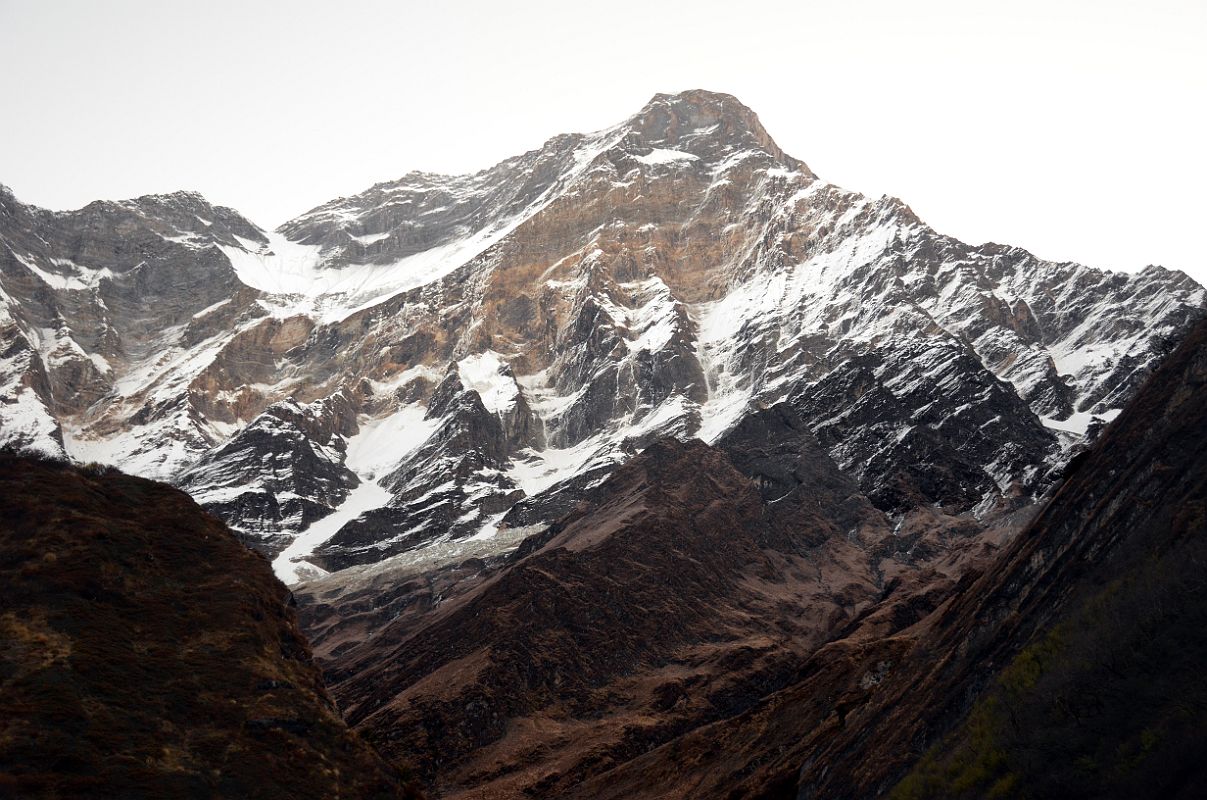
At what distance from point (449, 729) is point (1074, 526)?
67.3 m

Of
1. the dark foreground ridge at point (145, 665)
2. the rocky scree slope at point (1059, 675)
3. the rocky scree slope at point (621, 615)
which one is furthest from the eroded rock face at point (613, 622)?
the dark foreground ridge at point (145, 665)

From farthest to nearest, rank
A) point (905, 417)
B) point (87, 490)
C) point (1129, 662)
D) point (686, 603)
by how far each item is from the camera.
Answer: point (905, 417) → point (686, 603) → point (87, 490) → point (1129, 662)

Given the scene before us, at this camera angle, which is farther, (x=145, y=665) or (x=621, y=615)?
(x=621, y=615)

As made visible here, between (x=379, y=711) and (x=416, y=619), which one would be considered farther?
(x=416, y=619)

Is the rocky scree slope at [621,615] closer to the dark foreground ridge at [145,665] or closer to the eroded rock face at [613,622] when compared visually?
the eroded rock face at [613,622]

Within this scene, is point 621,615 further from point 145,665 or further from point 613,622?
point 145,665

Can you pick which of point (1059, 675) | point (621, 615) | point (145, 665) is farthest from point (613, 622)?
point (1059, 675)

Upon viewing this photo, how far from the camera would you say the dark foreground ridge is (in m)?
46.5

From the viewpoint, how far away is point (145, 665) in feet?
173

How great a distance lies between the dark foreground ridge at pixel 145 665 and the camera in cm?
4647

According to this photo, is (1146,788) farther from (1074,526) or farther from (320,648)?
(320,648)

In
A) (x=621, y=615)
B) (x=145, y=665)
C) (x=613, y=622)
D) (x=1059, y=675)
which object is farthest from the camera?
(x=621, y=615)

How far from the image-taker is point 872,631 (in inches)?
4291

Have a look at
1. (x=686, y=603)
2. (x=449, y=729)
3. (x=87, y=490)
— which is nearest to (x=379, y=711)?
(x=449, y=729)
